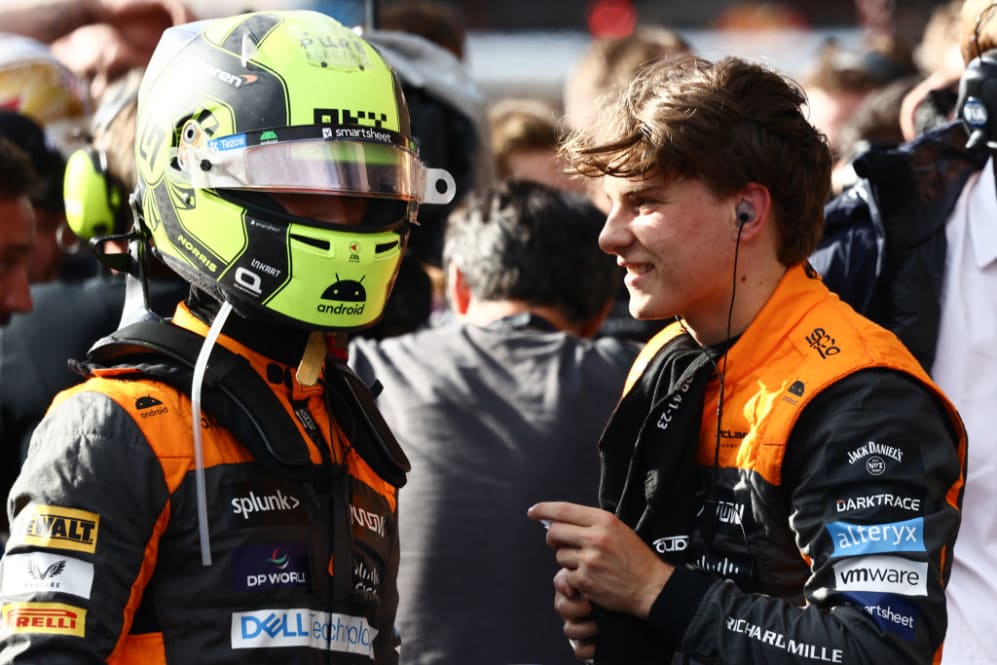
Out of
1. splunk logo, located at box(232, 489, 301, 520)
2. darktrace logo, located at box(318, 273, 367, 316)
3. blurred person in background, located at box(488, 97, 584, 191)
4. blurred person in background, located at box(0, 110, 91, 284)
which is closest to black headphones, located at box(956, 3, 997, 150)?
darktrace logo, located at box(318, 273, 367, 316)

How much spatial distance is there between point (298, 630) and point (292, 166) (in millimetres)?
842

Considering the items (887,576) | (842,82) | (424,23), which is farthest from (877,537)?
(842,82)

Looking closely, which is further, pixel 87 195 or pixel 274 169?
pixel 87 195

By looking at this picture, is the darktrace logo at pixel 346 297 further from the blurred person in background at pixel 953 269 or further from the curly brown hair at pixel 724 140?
the blurred person in background at pixel 953 269

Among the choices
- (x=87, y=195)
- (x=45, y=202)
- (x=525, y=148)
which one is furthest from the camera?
(x=525, y=148)

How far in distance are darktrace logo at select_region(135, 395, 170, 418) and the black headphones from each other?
2004 millimetres

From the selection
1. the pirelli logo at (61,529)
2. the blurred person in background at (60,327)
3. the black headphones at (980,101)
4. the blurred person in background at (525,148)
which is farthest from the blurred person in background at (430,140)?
the pirelli logo at (61,529)

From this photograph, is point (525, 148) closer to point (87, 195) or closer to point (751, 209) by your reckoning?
point (87, 195)

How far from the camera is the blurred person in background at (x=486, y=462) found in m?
3.56

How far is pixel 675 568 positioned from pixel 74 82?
4.01 meters

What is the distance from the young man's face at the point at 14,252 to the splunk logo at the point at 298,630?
192 cm

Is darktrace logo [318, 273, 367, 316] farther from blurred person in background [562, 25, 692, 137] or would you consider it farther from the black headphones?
blurred person in background [562, 25, 692, 137]

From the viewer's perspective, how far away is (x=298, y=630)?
2.39 metres

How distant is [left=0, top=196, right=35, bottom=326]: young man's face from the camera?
3.91 meters
